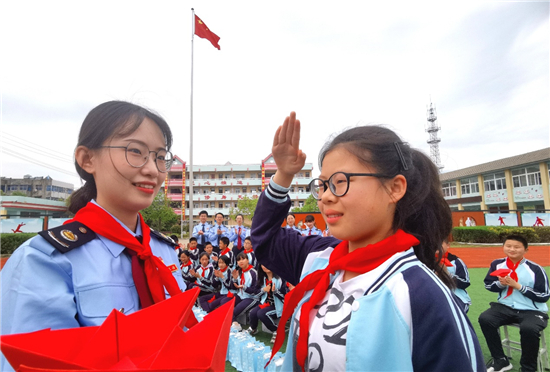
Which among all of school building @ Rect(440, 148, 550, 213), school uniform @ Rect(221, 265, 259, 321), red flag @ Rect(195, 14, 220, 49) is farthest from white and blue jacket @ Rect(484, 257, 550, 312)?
school building @ Rect(440, 148, 550, 213)

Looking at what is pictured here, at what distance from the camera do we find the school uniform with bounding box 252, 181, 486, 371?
3.01 ft

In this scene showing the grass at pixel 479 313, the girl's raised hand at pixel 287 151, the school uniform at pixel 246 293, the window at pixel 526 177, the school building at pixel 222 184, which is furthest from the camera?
the school building at pixel 222 184

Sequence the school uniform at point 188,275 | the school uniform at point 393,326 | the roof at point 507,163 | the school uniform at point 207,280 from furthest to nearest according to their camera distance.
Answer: the roof at point 507,163 → the school uniform at point 188,275 → the school uniform at point 207,280 → the school uniform at point 393,326

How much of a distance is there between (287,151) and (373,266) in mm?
651

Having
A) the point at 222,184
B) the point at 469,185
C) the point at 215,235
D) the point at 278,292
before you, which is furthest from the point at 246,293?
the point at 222,184

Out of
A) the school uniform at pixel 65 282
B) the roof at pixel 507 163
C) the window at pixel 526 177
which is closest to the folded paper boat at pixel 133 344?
the school uniform at pixel 65 282

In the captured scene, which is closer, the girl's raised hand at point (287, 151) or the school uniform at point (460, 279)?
the girl's raised hand at point (287, 151)

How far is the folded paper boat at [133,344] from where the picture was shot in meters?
0.69

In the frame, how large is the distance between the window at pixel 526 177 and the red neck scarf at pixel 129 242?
3122cm

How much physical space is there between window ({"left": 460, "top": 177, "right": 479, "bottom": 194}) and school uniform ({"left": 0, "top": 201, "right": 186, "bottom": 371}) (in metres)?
35.9

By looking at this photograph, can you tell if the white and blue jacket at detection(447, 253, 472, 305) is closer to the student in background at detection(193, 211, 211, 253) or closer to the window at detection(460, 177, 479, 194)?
the student in background at detection(193, 211, 211, 253)

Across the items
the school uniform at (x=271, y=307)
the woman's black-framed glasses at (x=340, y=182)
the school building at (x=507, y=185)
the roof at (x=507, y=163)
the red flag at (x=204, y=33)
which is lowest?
the school uniform at (x=271, y=307)

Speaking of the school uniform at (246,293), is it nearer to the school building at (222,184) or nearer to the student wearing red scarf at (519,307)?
the student wearing red scarf at (519,307)

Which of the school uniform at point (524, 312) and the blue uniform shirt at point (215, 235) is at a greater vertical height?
the blue uniform shirt at point (215, 235)
